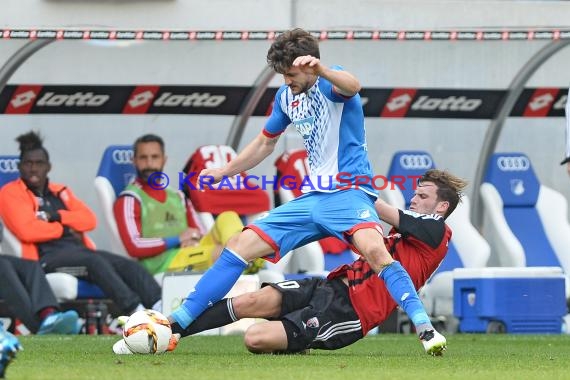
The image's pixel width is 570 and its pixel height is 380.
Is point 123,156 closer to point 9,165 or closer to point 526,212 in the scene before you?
point 9,165

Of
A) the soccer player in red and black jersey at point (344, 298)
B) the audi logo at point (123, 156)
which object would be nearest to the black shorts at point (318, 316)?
the soccer player in red and black jersey at point (344, 298)

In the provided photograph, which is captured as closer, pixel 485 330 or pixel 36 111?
pixel 485 330

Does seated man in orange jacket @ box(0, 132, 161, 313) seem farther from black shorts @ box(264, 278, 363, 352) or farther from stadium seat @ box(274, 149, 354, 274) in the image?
black shorts @ box(264, 278, 363, 352)

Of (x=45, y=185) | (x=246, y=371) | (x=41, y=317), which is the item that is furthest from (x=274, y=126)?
(x=45, y=185)

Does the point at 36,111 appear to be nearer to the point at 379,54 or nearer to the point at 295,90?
the point at 379,54

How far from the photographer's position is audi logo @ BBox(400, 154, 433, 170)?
14719 mm

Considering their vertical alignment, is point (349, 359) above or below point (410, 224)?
below

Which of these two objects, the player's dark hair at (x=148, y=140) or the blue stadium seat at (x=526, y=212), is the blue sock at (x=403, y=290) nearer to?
the player's dark hair at (x=148, y=140)

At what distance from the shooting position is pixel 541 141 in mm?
15344

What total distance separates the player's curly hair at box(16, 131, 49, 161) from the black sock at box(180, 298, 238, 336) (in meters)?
5.04

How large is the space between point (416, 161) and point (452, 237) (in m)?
0.88

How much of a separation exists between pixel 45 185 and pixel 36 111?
3.32ft

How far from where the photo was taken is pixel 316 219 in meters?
8.66

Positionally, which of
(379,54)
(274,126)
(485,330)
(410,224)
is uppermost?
(379,54)
